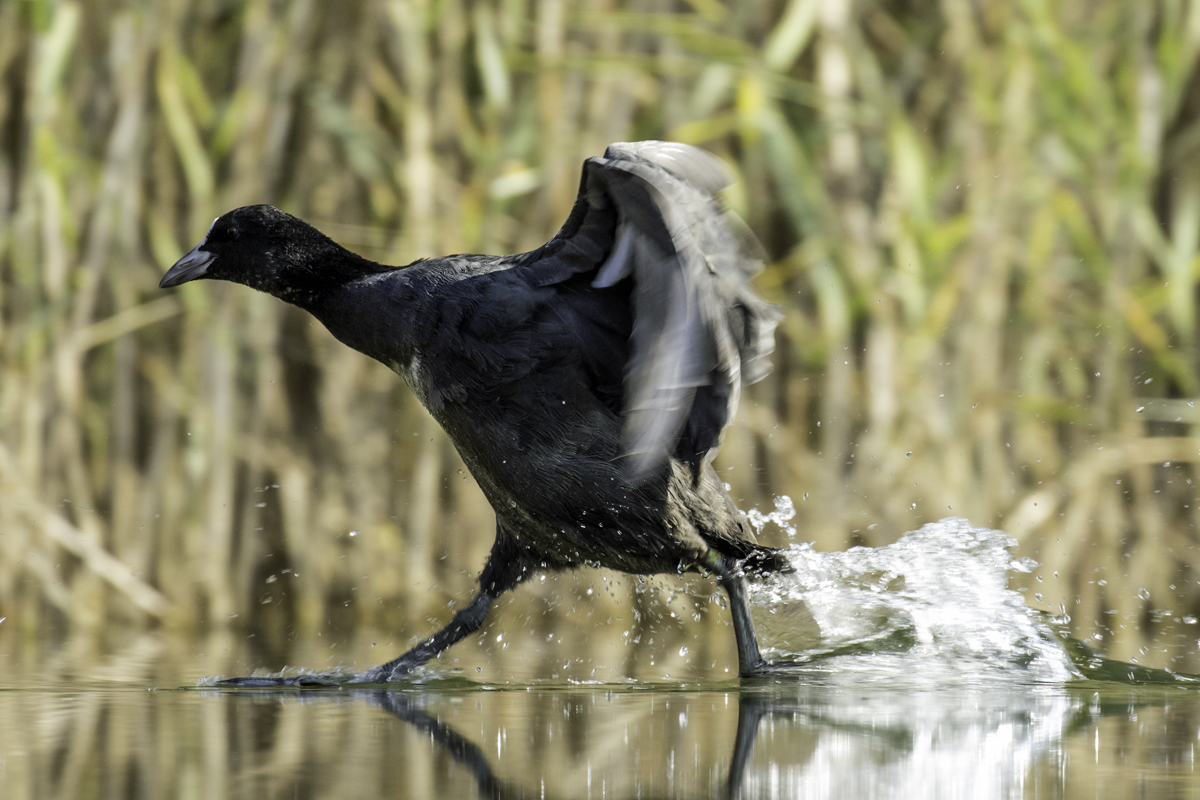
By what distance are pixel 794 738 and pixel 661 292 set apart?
0.94 m

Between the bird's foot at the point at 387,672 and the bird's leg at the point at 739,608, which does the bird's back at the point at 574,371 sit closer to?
the bird's leg at the point at 739,608

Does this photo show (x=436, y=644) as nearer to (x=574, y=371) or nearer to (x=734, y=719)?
(x=574, y=371)

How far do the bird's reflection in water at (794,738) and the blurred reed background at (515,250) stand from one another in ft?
4.68

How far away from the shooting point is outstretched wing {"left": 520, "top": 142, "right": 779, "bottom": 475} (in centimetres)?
255

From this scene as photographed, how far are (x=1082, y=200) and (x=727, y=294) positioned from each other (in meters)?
2.41

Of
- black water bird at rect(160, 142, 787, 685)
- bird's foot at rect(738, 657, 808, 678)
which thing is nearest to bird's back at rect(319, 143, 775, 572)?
black water bird at rect(160, 142, 787, 685)

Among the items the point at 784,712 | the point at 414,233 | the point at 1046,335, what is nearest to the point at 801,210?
the point at 1046,335

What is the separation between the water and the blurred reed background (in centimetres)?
66

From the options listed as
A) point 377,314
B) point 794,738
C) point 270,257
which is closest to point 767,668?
point 794,738

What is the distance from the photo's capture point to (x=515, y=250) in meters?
4.42

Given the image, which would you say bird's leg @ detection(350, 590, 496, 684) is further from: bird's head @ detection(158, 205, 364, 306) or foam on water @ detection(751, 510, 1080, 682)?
bird's head @ detection(158, 205, 364, 306)

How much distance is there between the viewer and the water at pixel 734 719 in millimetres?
1826

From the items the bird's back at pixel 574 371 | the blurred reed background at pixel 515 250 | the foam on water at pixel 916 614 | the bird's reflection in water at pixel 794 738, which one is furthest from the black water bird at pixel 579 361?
the blurred reed background at pixel 515 250

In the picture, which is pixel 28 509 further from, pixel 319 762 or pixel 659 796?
pixel 659 796
